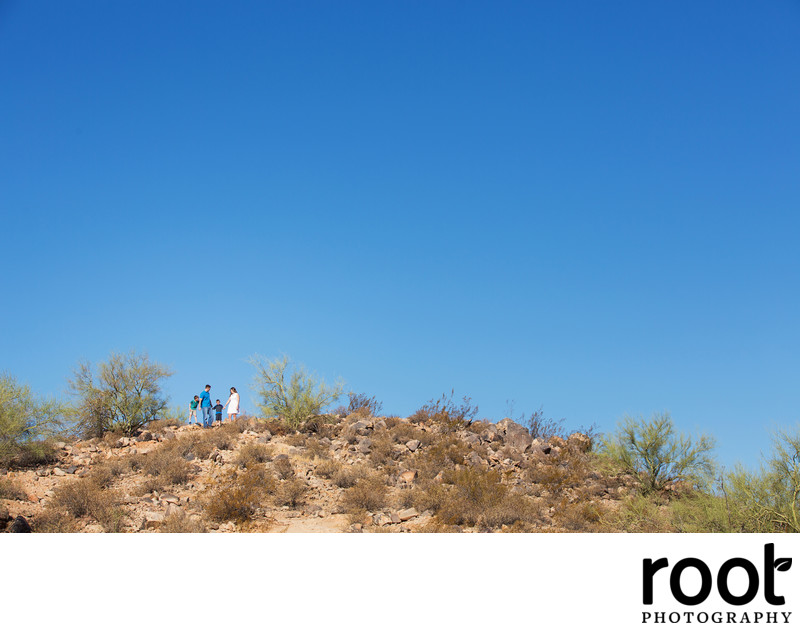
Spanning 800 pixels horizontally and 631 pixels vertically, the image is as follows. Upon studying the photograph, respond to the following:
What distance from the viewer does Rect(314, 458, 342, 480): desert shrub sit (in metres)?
20.9

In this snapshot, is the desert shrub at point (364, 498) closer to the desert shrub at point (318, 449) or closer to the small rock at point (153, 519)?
the desert shrub at point (318, 449)

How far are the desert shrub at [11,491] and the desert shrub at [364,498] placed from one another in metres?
9.24

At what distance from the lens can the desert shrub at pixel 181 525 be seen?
1661 centimetres

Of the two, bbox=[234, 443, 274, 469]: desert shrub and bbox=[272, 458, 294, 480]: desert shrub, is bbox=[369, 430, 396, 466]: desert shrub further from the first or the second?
bbox=[234, 443, 274, 469]: desert shrub

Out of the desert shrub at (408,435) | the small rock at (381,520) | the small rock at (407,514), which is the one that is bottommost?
the small rock at (381,520)

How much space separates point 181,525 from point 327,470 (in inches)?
212

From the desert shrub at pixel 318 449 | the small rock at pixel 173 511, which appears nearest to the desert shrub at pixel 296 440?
the desert shrub at pixel 318 449

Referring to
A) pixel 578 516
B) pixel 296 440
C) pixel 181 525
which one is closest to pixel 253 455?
pixel 296 440

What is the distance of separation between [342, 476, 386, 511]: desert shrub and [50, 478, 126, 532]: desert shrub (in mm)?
6116

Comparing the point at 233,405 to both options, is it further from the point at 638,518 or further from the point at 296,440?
the point at 638,518

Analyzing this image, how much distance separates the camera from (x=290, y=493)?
18906 millimetres

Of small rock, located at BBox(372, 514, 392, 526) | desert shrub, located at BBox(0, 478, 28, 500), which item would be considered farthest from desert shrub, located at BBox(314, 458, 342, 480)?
desert shrub, located at BBox(0, 478, 28, 500)
